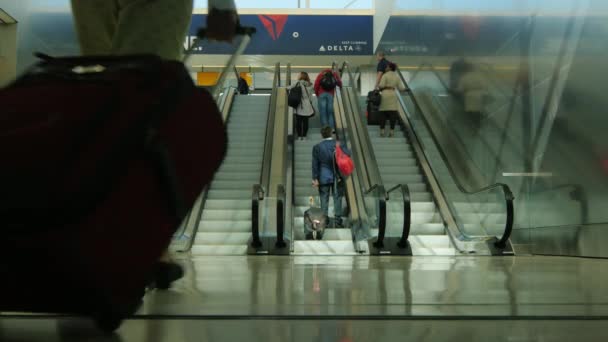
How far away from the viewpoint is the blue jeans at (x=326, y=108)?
12.5m

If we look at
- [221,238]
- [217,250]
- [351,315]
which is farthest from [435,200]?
[351,315]

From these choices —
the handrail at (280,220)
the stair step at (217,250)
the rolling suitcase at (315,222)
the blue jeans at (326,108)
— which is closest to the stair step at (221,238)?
the stair step at (217,250)

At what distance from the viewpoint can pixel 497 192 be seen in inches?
293

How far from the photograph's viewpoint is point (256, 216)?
7598mm

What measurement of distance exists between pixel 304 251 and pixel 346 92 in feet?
23.2

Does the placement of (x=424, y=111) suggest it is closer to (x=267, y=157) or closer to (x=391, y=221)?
(x=267, y=157)

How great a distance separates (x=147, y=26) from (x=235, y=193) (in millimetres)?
7957

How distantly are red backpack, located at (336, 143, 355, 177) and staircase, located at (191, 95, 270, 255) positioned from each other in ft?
4.93

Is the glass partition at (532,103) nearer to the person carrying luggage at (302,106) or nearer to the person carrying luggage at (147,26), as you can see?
the person carrying luggage at (302,106)

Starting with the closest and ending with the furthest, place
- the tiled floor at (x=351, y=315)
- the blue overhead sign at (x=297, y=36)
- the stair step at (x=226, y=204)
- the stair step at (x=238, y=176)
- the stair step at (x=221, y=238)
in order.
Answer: the tiled floor at (x=351, y=315), the stair step at (x=221, y=238), the stair step at (x=226, y=204), the stair step at (x=238, y=176), the blue overhead sign at (x=297, y=36)

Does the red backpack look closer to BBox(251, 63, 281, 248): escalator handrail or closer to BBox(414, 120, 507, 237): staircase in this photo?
BBox(251, 63, 281, 248): escalator handrail

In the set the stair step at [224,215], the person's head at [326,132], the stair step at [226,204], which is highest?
the person's head at [326,132]

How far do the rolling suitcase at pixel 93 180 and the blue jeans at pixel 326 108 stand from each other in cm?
1116

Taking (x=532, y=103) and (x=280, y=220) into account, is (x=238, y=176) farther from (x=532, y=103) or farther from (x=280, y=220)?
(x=532, y=103)
